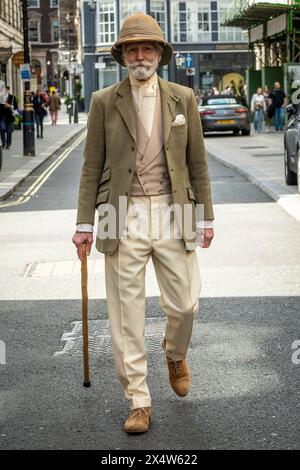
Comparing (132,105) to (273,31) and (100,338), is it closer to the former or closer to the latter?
(100,338)

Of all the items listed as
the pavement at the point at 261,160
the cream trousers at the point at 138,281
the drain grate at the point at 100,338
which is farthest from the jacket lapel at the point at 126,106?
the pavement at the point at 261,160

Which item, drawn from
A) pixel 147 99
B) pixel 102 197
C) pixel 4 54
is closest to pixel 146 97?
pixel 147 99

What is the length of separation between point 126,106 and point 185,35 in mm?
75795

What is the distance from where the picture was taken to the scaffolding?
1353 inches

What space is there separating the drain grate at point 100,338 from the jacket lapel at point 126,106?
2.00 metres

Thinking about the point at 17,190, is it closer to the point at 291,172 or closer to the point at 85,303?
the point at 291,172

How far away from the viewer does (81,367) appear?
20.3 feet

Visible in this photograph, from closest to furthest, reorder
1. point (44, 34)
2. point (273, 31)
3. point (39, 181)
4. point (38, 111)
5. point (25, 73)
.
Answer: point (39, 181) → point (25, 73) → point (38, 111) → point (273, 31) → point (44, 34)

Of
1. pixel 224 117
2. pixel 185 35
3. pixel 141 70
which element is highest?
pixel 185 35

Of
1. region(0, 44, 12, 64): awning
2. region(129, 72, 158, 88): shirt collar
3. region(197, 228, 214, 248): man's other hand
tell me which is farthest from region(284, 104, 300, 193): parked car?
region(0, 44, 12, 64): awning

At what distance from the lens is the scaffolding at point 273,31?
3438 cm

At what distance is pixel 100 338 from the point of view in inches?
274

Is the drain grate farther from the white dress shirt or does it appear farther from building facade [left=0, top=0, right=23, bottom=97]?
building facade [left=0, top=0, right=23, bottom=97]

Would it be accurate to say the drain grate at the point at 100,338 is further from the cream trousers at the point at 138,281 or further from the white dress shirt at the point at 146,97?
the white dress shirt at the point at 146,97
